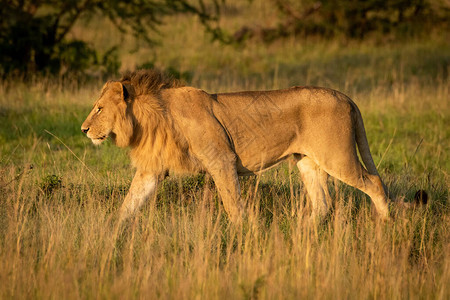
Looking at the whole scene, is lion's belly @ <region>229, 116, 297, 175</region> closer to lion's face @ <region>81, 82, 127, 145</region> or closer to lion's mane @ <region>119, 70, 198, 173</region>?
lion's mane @ <region>119, 70, 198, 173</region>

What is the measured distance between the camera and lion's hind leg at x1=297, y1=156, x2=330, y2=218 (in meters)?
5.58

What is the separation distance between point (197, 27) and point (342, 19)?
4452 millimetres

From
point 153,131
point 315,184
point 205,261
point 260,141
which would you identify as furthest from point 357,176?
point 205,261

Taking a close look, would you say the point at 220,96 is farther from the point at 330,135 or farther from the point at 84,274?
the point at 84,274

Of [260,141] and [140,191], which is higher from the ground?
[260,141]

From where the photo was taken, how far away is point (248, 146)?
5293mm

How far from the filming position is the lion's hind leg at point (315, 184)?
5.58 m

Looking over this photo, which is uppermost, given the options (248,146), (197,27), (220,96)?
(197,27)

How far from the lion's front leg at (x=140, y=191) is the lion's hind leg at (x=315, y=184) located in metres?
1.36

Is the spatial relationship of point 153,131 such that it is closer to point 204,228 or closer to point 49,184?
point 204,228

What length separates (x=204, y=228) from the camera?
16.0ft

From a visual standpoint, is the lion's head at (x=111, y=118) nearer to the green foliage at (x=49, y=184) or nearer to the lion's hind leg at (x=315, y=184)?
the green foliage at (x=49, y=184)

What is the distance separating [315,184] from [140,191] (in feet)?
5.20

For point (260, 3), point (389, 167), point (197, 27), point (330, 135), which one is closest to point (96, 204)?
point (330, 135)
